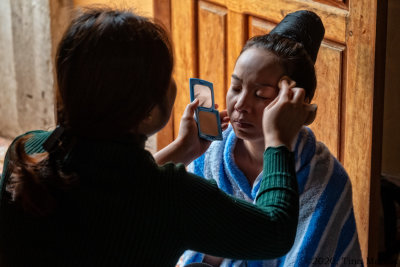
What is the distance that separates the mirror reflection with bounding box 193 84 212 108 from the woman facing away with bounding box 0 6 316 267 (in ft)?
1.84

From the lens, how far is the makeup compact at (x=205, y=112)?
1802 millimetres

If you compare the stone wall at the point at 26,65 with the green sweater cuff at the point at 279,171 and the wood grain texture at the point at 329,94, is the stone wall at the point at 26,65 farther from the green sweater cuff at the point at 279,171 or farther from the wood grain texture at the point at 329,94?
the green sweater cuff at the point at 279,171

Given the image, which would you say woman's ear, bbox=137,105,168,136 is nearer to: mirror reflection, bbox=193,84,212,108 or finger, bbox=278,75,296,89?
finger, bbox=278,75,296,89

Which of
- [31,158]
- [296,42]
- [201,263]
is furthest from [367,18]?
[31,158]

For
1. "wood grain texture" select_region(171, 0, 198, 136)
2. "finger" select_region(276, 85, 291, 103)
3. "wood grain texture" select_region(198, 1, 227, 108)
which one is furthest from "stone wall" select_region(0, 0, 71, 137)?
"finger" select_region(276, 85, 291, 103)

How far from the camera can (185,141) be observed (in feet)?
5.85

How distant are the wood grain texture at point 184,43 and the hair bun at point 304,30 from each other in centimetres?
145

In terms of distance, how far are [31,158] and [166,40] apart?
0.37m

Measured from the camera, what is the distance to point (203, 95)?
1871 mm

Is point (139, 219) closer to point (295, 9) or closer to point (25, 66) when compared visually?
point (295, 9)

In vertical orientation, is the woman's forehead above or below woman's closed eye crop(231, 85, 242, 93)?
above

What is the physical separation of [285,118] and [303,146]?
1.30ft

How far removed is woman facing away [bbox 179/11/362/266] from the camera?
5.70 feet

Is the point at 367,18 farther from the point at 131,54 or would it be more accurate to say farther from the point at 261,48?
the point at 131,54
